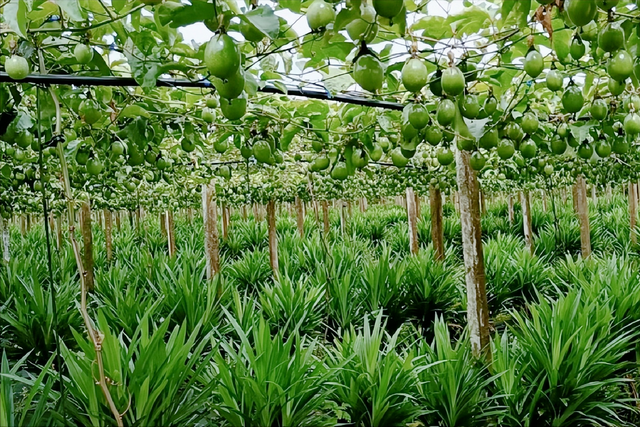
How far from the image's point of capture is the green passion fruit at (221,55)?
0.91 m

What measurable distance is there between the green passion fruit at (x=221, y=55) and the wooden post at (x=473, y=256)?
8.36 ft

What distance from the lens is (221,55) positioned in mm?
911

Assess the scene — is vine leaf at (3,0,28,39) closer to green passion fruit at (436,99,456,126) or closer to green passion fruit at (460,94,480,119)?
green passion fruit at (436,99,456,126)

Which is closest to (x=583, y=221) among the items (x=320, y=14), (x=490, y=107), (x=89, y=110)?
(x=490, y=107)

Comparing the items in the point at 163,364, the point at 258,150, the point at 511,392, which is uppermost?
the point at 258,150

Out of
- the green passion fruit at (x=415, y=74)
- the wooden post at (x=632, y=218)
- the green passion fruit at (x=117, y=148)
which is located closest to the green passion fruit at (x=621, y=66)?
the green passion fruit at (x=415, y=74)

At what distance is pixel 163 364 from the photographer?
2543mm

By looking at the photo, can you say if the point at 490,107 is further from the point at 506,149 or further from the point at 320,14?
the point at 320,14

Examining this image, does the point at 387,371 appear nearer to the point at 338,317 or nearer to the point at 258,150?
the point at 258,150

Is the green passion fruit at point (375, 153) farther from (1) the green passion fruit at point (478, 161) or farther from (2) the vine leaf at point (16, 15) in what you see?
(2) the vine leaf at point (16, 15)

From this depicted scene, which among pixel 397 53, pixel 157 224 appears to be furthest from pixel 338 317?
pixel 157 224

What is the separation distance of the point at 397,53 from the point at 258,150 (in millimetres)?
756

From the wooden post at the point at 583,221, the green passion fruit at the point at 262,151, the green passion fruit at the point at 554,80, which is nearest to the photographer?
the green passion fruit at the point at 554,80

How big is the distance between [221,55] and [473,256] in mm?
2726
